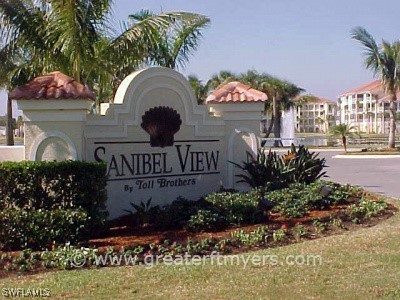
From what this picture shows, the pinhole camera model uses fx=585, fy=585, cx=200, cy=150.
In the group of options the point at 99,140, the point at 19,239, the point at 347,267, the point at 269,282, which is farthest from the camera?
the point at 99,140

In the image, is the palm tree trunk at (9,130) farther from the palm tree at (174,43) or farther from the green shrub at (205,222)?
the green shrub at (205,222)

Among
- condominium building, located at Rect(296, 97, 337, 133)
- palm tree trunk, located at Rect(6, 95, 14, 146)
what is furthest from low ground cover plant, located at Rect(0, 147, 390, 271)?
condominium building, located at Rect(296, 97, 337, 133)

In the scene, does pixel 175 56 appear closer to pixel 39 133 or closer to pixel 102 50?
pixel 102 50

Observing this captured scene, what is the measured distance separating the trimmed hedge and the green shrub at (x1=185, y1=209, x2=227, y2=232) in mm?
1317

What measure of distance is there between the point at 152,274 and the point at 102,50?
665 centimetres

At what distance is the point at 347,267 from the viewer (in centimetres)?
663

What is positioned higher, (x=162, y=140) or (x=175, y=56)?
(x=175, y=56)

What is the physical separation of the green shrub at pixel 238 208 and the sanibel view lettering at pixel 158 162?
4.70 ft

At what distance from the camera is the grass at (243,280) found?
5684 mm

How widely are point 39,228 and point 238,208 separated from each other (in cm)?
315

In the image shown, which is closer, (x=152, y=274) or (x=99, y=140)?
(x=152, y=274)

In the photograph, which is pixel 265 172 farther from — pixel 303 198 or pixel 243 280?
pixel 243 280

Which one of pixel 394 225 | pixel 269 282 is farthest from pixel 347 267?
pixel 394 225

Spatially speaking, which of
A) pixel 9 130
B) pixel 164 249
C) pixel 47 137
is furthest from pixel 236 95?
pixel 9 130
